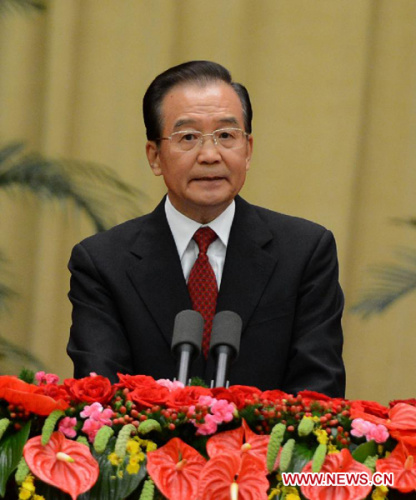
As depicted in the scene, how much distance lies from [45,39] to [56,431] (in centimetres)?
301

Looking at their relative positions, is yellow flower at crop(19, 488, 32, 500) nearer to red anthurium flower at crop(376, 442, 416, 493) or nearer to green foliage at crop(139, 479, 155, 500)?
green foliage at crop(139, 479, 155, 500)

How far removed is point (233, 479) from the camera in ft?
5.36

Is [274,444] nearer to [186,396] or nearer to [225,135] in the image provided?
[186,396]

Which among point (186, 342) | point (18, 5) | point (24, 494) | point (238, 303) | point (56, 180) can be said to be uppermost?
point (18, 5)

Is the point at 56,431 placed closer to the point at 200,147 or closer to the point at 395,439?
the point at 395,439

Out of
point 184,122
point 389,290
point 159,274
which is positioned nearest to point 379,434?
point 159,274

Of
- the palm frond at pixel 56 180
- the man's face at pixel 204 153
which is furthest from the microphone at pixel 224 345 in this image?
the palm frond at pixel 56 180

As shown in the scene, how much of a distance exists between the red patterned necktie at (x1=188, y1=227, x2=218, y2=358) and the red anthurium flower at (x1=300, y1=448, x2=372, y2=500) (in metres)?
0.85

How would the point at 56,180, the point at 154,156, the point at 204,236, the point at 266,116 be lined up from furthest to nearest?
1. the point at 266,116
2. the point at 56,180
3. the point at 154,156
4. the point at 204,236

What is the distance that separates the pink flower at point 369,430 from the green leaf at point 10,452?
1.72 feet

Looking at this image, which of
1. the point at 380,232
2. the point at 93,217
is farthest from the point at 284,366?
the point at 380,232

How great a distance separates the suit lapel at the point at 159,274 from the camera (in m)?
2.51

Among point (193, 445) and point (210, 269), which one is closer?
point (193, 445)

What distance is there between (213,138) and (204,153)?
5 cm
